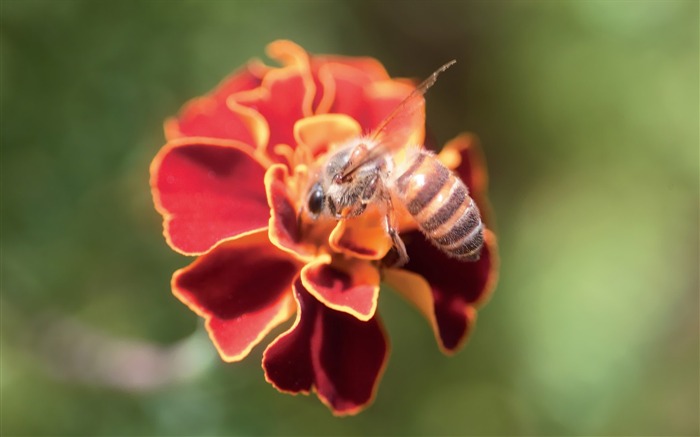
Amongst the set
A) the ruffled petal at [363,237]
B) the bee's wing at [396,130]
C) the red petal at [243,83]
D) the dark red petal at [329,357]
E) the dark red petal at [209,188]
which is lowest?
the dark red petal at [329,357]

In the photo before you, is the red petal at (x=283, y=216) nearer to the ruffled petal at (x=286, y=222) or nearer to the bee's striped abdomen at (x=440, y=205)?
the ruffled petal at (x=286, y=222)

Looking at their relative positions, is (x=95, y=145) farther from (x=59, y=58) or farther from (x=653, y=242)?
(x=653, y=242)

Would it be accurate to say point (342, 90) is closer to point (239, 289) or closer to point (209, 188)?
point (209, 188)

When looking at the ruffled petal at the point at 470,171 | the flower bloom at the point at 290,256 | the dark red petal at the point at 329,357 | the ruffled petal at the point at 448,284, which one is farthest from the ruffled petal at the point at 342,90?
the dark red petal at the point at 329,357

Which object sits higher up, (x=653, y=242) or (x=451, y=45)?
(x=451, y=45)

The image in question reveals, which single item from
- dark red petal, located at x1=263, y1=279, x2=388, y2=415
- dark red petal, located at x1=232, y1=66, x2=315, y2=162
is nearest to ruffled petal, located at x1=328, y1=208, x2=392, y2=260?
dark red petal, located at x1=263, y1=279, x2=388, y2=415

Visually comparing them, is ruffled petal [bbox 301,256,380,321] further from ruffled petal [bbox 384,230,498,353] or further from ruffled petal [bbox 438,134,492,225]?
ruffled petal [bbox 438,134,492,225]

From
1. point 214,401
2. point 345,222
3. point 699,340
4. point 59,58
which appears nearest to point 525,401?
point 699,340
